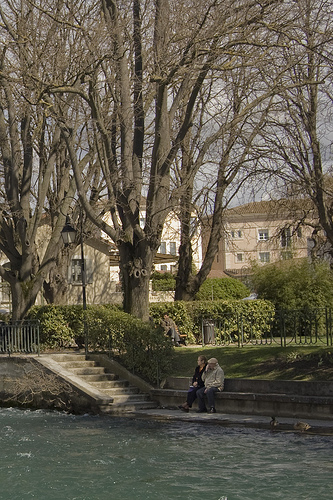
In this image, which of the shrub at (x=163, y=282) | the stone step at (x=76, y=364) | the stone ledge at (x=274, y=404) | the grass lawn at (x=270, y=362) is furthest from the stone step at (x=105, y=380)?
the shrub at (x=163, y=282)

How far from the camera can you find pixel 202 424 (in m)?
17.3

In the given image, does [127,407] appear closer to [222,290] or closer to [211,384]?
[211,384]

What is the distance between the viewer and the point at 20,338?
24062 mm

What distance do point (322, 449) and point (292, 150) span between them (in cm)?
1193

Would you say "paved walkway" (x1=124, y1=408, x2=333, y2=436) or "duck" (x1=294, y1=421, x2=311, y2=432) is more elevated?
"duck" (x1=294, y1=421, x2=311, y2=432)

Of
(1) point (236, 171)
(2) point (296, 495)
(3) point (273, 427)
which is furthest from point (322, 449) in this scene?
(1) point (236, 171)

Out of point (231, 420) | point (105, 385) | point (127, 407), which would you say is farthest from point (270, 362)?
point (105, 385)

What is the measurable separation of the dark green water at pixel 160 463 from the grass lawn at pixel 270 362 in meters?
2.31

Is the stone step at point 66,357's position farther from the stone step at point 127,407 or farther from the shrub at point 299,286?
the shrub at point 299,286

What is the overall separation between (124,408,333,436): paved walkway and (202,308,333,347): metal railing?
145 inches

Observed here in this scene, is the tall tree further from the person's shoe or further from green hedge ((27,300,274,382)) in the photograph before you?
the person's shoe

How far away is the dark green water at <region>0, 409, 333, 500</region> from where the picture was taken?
1161 cm

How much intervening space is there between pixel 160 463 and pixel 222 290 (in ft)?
83.6

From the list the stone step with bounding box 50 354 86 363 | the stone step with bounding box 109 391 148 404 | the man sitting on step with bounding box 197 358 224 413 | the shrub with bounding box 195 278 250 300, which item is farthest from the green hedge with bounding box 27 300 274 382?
the shrub with bounding box 195 278 250 300
